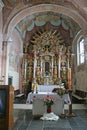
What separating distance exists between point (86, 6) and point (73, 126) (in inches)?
295

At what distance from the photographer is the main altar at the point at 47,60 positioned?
54.8ft

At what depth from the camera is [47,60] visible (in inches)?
679

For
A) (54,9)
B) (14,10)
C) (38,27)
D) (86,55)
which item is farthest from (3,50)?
(38,27)

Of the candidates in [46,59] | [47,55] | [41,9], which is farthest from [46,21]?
[41,9]

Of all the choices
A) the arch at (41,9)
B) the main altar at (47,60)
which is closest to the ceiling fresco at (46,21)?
the main altar at (47,60)

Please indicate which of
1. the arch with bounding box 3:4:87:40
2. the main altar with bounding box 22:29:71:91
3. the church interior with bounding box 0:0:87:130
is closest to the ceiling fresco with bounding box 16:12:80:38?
the church interior with bounding box 0:0:87:130

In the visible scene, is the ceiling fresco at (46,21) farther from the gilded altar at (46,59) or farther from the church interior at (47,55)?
the gilded altar at (46,59)

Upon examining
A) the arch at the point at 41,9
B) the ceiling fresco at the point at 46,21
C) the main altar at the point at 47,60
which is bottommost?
the main altar at the point at 47,60

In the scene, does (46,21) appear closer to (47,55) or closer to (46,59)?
(47,55)

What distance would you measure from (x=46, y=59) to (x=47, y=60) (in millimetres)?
129

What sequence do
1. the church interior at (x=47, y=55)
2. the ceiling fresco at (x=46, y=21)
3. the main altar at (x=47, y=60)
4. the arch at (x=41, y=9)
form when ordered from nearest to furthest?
the arch at (x=41, y=9) < the church interior at (x=47, y=55) < the ceiling fresco at (x=46, y=21) < the main altar at (x=47, y=60)

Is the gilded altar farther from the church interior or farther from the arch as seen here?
the arch

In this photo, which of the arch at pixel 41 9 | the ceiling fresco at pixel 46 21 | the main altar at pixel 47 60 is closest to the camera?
the arch at pixel 41 9

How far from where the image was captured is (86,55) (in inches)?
501
